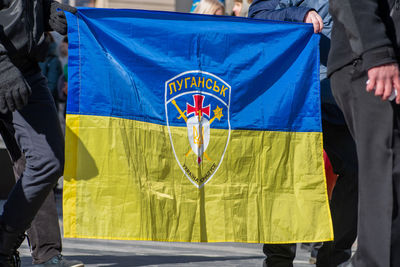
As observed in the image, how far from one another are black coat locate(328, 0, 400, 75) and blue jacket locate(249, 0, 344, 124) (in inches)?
54.6

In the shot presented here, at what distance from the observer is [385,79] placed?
295cm

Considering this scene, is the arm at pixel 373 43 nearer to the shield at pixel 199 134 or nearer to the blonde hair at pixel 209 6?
the shield at pixel 199 134

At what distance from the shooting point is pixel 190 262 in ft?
17.9

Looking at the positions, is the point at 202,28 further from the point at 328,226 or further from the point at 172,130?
the point at 328,226

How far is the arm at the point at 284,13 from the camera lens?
179 inches

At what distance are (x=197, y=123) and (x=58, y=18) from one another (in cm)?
92

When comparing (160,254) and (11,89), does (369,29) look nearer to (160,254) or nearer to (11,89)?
(11,89)

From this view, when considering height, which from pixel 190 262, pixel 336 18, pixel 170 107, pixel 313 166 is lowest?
pixel 190 262

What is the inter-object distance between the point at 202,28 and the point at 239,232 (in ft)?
3.66

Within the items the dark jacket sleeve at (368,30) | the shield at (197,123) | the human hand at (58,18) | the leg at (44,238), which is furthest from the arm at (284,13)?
the leg at (44,238)

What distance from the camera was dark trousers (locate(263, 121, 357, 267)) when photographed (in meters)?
4.49

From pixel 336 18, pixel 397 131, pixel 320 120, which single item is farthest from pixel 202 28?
pixel 397 131

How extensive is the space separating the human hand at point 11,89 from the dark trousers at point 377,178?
5.35ft

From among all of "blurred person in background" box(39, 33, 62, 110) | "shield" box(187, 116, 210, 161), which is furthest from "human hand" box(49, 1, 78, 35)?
"blurred person in background" box(39, 33, 62, 110)
